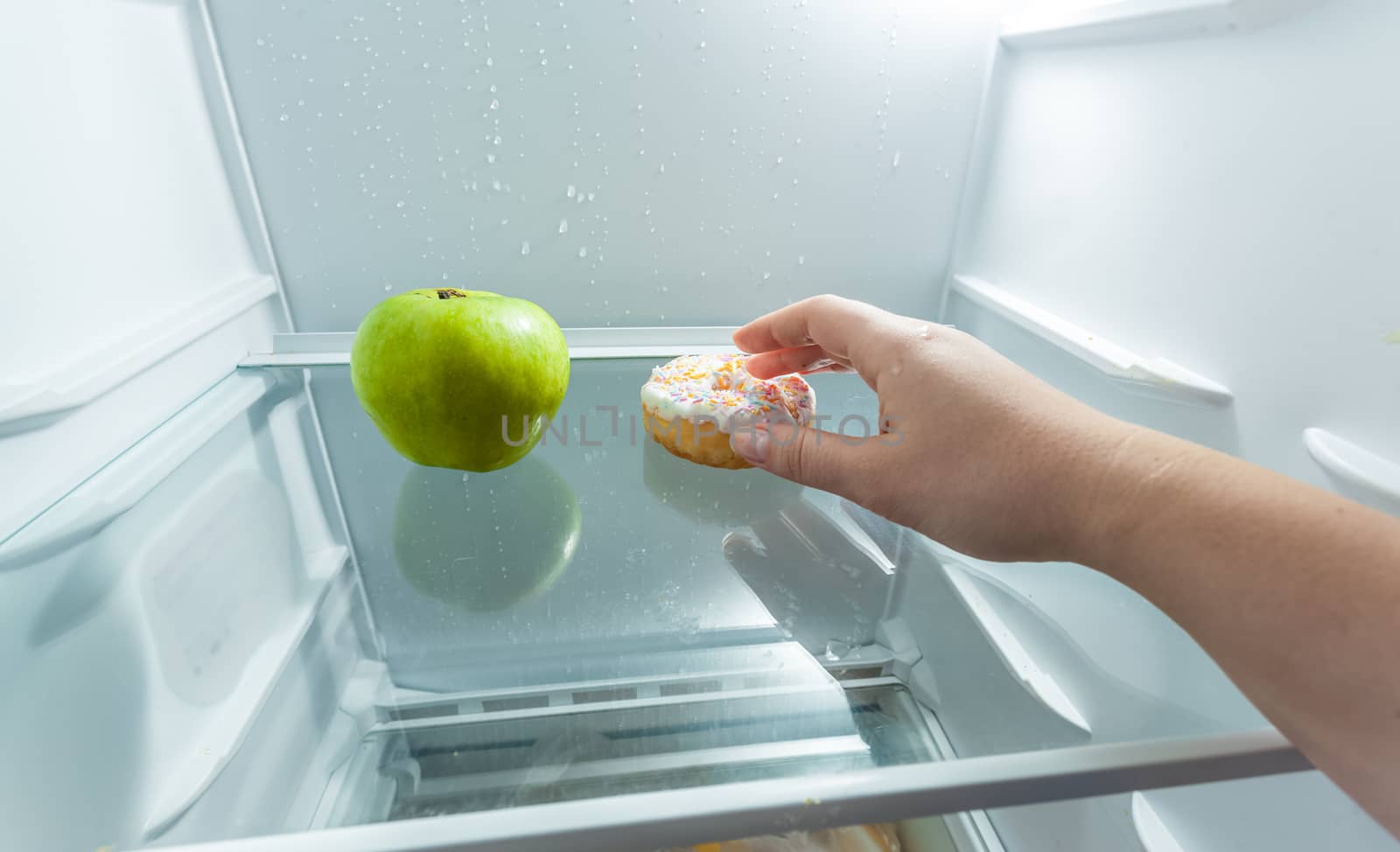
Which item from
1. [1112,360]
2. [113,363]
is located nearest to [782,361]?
A: [1112,360]

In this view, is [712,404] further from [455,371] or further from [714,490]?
[455,371]

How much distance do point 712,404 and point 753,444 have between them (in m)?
0.10

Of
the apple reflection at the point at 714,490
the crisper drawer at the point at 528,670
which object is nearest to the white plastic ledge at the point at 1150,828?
the crisper drawer at the point at 528,670

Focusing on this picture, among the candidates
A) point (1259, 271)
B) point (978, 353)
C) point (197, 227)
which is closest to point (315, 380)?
point (197, 227)

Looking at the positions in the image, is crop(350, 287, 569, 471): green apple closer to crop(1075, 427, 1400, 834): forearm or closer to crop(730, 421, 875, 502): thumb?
crop(730, 421, 875, 502): thumb

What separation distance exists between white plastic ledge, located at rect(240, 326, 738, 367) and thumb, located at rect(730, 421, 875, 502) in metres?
0.33

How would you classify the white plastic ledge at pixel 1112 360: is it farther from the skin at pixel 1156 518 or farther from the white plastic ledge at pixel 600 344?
the white plastic ledge at pixel 600 344

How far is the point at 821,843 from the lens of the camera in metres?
0.75

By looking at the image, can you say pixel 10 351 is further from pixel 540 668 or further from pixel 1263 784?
Result: pixel 1263 784

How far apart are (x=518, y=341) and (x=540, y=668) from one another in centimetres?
30

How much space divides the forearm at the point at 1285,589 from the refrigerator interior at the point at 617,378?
85 mm

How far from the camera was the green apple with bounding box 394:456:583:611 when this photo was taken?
0.64m

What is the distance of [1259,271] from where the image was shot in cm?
59

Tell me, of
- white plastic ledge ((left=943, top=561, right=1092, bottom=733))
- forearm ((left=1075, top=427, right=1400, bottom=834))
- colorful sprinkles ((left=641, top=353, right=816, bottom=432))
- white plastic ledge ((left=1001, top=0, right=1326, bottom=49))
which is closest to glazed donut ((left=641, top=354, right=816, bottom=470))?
colorful sprinkles ((left=641, top=353, right=816, bottom=432))
